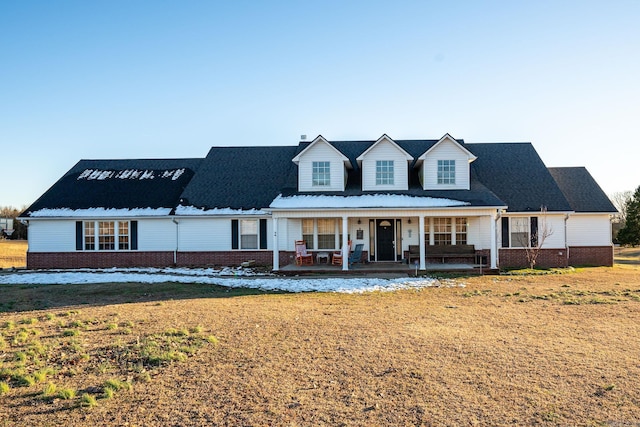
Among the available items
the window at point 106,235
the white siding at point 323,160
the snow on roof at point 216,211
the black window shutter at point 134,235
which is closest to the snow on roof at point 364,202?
the white siding at point 323,160

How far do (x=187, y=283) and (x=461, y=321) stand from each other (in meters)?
10.9

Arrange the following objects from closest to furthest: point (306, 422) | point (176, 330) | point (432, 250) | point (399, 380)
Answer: point (306, 422) < point (399, 380) < point (176, 330) < point (432, 250)

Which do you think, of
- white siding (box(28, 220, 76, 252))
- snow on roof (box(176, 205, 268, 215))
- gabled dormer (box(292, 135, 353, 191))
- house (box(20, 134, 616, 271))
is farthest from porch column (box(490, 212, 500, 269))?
white siding (box(28, 220, 76, 252))

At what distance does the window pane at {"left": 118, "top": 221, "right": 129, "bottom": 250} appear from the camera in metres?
23.8

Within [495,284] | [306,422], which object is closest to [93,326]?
[306,422]

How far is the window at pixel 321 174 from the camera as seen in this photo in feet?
72.4

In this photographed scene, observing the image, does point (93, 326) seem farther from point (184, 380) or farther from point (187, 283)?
point (187, 283)

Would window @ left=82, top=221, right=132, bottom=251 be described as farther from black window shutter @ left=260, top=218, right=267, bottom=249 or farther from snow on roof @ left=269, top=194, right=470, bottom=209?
snow on roof @ left=269, top=194, right=470, bottom=209

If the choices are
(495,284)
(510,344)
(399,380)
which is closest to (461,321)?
(510,344)

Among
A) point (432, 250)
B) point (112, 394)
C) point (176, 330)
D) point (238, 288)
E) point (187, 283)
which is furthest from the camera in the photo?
point (432, 250)

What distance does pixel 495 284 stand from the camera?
1614cm

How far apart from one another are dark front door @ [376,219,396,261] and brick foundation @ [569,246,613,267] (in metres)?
9.39

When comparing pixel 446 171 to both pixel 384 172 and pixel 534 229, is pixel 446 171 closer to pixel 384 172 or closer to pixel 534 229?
pixel 384 172

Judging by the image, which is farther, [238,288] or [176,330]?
[238,288]
